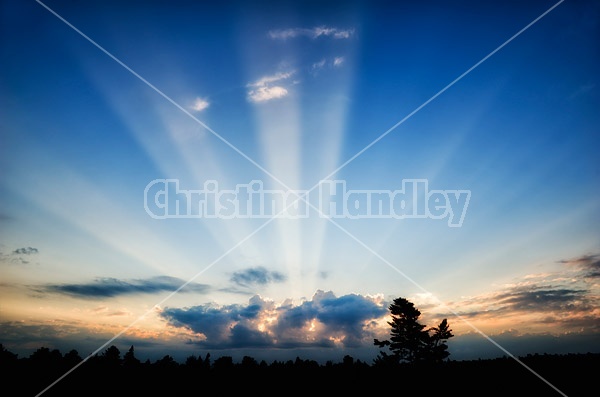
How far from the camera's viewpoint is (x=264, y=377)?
449 inches

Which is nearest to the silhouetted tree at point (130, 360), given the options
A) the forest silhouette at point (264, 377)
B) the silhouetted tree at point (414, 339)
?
the forest silhouette at point (264, 377)

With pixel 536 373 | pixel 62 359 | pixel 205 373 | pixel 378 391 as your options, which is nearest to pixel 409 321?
pixel 536 373

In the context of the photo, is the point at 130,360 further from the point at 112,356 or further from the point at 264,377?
the point at 264,377

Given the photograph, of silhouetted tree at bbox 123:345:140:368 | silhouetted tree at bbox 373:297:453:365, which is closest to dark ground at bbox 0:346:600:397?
silhouetted tree at bbox 123:345:140:368

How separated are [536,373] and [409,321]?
3405cm

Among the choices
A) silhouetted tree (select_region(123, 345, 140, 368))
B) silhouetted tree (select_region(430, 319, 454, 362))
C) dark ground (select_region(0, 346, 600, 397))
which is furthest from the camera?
silhouetted tree (select_region(430, 319, 454, 362))

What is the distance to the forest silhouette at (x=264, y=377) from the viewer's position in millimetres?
9695

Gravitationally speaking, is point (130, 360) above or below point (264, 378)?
above

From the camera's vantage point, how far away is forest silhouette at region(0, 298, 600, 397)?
970cm

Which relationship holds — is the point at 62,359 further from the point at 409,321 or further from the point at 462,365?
the point at 409,321

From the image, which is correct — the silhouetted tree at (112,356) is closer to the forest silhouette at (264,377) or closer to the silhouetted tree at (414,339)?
the forest silhouette at (264,377)

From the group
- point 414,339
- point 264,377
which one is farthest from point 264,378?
point 414,339

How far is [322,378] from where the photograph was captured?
1158 centimetres

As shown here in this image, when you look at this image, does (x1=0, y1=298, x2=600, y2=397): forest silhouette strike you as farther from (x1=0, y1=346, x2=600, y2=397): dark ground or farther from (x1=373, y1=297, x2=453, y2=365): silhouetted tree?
(x1=373, y1=297, x2=453, y2=365): silhouetted tree
